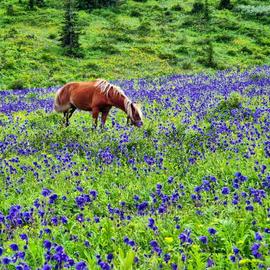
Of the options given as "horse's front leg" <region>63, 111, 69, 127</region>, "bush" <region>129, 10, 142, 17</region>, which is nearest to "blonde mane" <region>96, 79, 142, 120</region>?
"horse's front leg" <region>63, 111, 69, 127</region>

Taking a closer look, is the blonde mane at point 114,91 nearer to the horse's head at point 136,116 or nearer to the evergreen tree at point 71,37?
the horse's head at point 136,116

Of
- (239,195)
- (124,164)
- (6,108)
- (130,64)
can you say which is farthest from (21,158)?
(130,64)

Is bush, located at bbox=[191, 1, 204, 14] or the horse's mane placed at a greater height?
the horse's mane

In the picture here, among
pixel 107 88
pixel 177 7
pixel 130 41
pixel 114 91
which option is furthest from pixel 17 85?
pixel 177 7

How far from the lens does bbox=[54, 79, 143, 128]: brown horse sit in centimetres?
1122

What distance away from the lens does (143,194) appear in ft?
21.6

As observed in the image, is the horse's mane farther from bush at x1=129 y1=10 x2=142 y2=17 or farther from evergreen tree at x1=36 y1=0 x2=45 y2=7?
evergreen tree at x1=36 y1=0 x2=45 y2=7

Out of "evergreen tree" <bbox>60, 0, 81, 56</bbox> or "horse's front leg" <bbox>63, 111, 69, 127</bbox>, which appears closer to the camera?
"horse's front leg" <bbox>63, 111, 69, 127</bbox>

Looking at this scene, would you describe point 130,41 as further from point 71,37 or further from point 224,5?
point 224,5

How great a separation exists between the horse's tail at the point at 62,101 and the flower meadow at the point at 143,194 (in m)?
0.60

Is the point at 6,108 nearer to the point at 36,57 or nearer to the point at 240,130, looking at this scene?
the point at 240,130

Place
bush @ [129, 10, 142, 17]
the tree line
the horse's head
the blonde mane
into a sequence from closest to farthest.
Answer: the horse's head, the blonde mane, the tree line, bush @ [129, 10, 142, 17]

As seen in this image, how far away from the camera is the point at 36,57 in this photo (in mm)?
34750

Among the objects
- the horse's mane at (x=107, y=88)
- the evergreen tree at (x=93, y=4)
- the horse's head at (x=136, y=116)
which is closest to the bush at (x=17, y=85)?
the horse's mane at (x=107, y=88)
